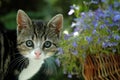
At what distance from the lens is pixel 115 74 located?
80.2 inches

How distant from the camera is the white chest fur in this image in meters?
2.56

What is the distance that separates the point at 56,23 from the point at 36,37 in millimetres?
153

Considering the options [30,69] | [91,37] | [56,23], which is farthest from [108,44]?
[30,69]

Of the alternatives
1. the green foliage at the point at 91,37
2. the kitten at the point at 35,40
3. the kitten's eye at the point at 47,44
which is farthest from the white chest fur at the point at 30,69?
the green foliage at the point at 91,37

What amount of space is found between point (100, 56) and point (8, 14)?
236 cm

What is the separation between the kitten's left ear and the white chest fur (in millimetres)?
224

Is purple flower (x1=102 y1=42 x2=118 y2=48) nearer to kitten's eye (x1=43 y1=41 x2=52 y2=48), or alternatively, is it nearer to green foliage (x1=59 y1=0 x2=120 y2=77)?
green foliage (x1=59 y1=0 x2=120 y2=77)

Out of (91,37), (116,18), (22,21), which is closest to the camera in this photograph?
(116,18)

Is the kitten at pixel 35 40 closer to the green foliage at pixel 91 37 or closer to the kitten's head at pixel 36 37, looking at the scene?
the kitten's head at pixel 36 37

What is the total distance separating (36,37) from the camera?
255 centimetres

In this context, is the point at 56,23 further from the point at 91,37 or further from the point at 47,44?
the point at 91,37

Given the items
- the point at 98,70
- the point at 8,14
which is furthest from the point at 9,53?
the point at 8,14

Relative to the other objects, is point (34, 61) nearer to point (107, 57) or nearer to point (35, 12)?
point (107, 57)

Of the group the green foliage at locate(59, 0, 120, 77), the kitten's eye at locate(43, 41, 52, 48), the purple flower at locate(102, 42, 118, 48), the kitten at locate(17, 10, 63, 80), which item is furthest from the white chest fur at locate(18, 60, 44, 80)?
the purple flower at locate(102, 42, 118, 48)
